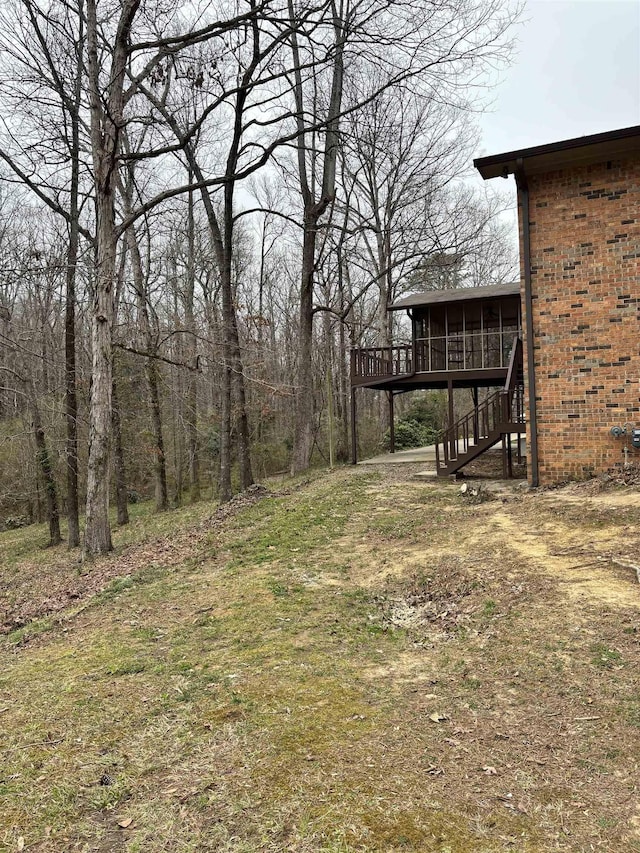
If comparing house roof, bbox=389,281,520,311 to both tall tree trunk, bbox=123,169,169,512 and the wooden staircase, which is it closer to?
the wooden staircase

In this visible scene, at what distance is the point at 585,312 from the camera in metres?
9.60

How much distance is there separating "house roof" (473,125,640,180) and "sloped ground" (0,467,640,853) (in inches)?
217

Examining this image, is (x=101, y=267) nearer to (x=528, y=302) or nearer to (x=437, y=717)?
(x=528, y=302)

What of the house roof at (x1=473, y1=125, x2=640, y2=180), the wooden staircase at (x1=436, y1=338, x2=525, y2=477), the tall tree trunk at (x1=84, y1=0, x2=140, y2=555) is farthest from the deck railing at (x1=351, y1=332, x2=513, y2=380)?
the tall tree trunk at (x1=84, y1=0, x2=140, y2=555)

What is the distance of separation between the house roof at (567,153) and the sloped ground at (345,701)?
5521mm

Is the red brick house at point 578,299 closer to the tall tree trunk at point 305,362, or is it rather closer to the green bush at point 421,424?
the tall tree trunk at point 305,362

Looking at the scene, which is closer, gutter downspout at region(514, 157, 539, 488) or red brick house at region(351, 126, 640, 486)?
red brick house at region(351, 126, 640, 486)

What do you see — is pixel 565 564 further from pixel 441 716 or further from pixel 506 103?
pixel 506 103

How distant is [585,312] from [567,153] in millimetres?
2512

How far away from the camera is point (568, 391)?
9695 millimetres

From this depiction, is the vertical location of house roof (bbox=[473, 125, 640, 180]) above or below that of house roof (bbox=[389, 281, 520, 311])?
above

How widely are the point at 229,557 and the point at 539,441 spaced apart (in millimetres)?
5577

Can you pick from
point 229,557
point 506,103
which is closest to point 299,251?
point 506,103

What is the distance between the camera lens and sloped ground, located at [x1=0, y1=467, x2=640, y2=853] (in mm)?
2611
